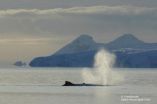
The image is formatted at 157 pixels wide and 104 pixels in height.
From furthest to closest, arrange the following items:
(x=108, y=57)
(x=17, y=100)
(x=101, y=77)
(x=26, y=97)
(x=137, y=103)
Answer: (x=108, y=57) → (x=101, y=77) → (x=26, y=97) → (x=17, y=100) → (x=137, y=103)

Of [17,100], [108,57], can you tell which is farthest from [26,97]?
[108,57]

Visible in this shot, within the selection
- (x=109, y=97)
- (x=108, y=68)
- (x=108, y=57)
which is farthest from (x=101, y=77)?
(x=109, y=97)

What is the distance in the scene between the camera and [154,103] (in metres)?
77.4

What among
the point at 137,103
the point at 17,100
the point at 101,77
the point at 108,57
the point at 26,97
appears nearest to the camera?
the point at 137,103

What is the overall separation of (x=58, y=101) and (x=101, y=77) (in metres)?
87.8

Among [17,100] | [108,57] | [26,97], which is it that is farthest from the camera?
[108,57]

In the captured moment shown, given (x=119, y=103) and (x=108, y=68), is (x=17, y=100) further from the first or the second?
(x=108, y=68)

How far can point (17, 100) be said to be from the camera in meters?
81.4

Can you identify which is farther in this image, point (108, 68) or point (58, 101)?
point (108, 68)

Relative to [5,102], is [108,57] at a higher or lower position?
higher

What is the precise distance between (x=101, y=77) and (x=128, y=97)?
3054 inches

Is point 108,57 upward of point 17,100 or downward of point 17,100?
upward

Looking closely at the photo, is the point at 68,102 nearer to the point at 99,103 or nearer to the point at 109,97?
the point at 99,103

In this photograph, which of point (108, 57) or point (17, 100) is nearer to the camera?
point (17, 100)
